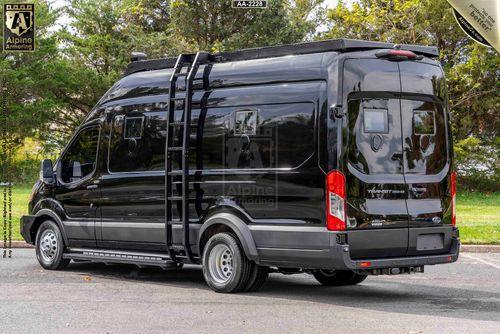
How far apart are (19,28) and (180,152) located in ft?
17.1

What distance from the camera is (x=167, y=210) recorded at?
32.3ft

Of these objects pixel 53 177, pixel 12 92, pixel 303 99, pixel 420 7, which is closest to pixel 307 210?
pixel 303 99

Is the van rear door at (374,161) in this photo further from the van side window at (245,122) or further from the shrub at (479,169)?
the shrub at (479,169)

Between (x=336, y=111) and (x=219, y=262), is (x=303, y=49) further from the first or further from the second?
(x=219, y=262)

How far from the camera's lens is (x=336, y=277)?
10.1 meters

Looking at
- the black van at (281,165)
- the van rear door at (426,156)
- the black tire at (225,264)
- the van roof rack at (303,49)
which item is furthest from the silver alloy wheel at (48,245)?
the van rear door at (426,156)

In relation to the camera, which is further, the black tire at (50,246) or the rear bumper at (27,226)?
the rear bumper at (27,226)

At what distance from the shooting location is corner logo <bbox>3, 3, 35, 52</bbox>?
13098 mm

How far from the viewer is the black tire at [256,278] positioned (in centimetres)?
919

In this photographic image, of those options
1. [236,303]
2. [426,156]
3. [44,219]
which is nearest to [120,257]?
[44,219]

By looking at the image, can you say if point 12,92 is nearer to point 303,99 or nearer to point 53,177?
point 53,177

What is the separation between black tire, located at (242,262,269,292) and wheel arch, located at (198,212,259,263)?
0.30 meters

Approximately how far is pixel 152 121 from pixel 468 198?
22.0 metres

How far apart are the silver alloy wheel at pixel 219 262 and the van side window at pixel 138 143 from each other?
1282mm
